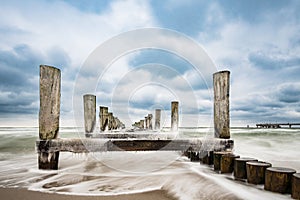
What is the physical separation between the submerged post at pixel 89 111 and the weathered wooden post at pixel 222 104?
4.28 meters

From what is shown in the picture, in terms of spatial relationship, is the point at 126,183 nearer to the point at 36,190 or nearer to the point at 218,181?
the point at 36,190

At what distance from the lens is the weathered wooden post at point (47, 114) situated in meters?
3.58

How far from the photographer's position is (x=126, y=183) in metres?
3.09

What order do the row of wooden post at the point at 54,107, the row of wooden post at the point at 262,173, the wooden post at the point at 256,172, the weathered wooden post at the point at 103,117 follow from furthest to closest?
the weathered wooden post at the point at 103,117 → the row of wooden post at the point at 54,107 → the wooden post at the point at 256,172 → the row of wooden post at the point at 262,173

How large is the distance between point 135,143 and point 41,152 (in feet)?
5.51

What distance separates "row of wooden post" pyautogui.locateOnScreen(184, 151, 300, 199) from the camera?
229 cm

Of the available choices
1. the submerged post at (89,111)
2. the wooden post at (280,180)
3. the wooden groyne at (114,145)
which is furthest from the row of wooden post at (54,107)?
the submerged post at (89,111)

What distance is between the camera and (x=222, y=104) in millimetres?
4117

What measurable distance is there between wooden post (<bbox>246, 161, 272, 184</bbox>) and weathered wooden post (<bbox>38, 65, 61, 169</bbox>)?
328cm

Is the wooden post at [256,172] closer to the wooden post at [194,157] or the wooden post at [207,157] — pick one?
the wooden post at [207,157]

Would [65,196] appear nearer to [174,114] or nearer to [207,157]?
[207,157]

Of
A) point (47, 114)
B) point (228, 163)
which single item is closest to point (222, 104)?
point (228, 163)

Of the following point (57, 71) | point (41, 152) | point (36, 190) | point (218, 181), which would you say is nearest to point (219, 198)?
point (218, 181)

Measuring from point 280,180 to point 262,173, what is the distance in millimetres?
353
